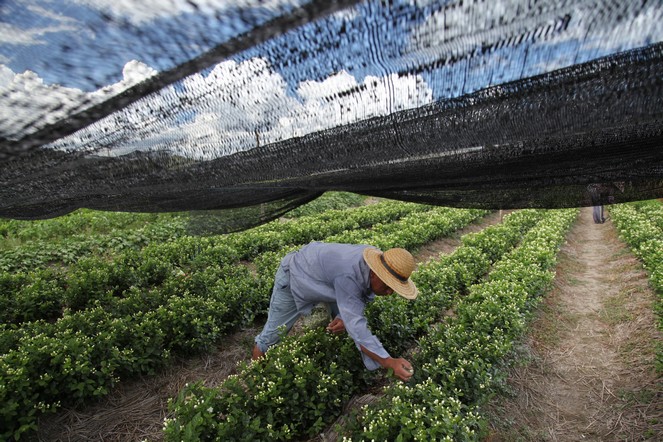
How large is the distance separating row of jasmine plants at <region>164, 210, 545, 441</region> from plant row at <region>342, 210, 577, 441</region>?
0.22 metres

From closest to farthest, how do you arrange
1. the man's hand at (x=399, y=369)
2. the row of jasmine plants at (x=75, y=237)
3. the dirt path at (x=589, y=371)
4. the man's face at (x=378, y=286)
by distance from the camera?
the man's hand at (x=399, y=369) → the man's face at (x=378, y=286) → the dirt path at (x=589, y=371) → the row of jasmine plants at (x=75, y=237)

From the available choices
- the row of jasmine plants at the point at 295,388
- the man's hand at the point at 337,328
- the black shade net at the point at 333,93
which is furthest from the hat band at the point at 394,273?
the man's hand at the point at 337,328

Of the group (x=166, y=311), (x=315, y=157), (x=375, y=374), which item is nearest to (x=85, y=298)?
(x=166, y=311)

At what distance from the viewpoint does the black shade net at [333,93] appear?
1105mm

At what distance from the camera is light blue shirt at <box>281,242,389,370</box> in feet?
9.12

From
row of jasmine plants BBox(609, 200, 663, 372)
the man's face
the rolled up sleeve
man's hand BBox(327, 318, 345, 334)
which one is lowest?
row of jasmine plants BBox(609, 200, 663, 372)

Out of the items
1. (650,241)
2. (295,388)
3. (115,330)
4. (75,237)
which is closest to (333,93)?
(295,388)

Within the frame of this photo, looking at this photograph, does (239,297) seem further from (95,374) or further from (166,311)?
(95,374)

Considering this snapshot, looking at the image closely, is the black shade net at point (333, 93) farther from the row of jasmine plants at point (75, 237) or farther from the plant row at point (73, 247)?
the plant row at point (73, 247)

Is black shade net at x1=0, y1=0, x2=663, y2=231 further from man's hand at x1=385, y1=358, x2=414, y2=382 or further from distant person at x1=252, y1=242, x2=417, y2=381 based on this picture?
man's hand at x1=385, y1=358, x2=414, y2=382

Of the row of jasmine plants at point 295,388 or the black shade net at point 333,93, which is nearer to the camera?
the black shade net at point 333,93

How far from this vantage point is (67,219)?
1024cm

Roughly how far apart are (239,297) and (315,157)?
3.22 meters

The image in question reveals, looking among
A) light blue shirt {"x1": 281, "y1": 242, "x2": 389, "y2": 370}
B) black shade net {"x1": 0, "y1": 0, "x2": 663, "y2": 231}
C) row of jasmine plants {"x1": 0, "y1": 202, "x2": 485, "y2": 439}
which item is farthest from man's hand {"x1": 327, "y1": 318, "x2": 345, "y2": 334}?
black shade net {"x1": 0, "y1": 0, "x2": 663, "y2": 231}
